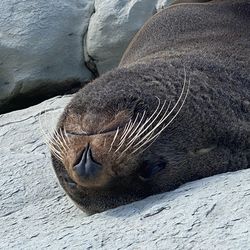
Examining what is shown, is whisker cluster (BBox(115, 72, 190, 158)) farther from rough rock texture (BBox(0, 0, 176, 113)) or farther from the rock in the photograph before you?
the rock

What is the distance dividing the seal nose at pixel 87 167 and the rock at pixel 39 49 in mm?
3998

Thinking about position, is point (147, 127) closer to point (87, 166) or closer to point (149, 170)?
point (149, 170)

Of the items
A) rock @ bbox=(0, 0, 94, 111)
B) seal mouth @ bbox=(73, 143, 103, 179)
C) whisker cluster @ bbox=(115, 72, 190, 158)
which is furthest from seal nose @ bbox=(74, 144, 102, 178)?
rock @ bbox=(0, 0, 94, 111)

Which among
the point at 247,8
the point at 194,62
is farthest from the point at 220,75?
the point at 247,8

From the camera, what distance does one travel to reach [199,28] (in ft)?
20.5

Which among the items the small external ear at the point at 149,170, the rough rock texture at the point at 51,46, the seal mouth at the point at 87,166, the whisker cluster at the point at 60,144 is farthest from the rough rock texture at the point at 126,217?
the rough rock texture at the point at 51,46

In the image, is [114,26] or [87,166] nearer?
[87,166]

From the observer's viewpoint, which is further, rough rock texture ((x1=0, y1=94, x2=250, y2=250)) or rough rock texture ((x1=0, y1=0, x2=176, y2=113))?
rough rock texture ((x1=0, y1=0, x2=176, y2=113))

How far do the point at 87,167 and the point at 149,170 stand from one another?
36 centimetres

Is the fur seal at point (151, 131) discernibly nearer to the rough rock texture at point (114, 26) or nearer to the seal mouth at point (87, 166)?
the seal mouth at point (87, 166)

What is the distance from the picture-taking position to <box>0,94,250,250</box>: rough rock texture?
360cm

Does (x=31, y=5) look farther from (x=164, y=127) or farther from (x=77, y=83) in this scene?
(x=164, y=127)

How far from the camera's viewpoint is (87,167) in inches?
163

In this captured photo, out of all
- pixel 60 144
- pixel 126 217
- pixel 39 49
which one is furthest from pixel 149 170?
pixel 39 49
